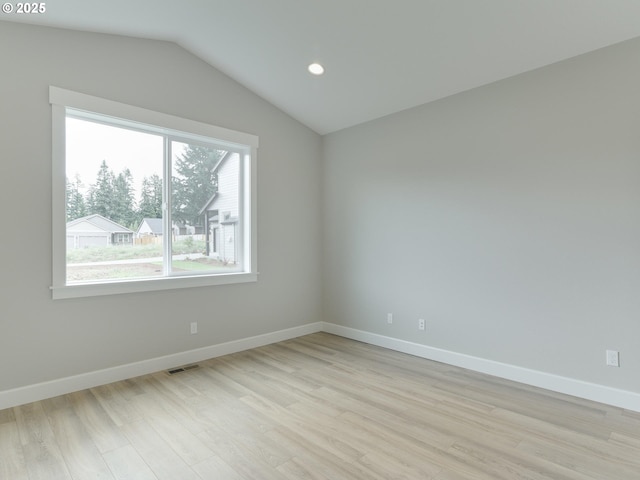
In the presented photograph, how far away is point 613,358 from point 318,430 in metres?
2.26

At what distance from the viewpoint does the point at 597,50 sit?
268cm

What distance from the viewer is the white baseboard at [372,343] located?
263 centimetres

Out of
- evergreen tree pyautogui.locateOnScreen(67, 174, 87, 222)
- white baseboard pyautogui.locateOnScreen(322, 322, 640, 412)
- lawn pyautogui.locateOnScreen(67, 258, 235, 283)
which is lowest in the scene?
white baseboard pyautogui.locateOnScreen(322, 322, 640, 412)

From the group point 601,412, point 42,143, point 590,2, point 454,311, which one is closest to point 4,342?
point 42,143

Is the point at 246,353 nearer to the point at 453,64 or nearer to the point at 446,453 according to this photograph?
the point at 446,453

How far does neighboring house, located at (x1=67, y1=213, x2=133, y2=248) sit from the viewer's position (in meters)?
3.00

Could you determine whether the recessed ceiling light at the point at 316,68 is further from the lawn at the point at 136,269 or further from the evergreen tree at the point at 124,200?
the lawn at the point at 136,269

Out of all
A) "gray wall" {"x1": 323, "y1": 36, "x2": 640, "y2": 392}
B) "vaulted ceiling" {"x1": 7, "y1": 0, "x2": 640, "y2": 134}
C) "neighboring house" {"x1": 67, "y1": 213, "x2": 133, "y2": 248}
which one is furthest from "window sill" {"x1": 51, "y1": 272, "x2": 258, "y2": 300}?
"vaulted ceiling" {"x1": 7, "y1": 0, "x2": 640, "y2": 134}

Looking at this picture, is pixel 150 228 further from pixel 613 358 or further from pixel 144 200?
pixel 613 358

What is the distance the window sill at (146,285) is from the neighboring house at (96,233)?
0.38 meters

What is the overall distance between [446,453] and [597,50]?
3.09m

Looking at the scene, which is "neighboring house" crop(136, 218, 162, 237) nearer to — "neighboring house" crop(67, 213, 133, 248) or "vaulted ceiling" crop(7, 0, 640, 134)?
"neighboring house" crop(67, 213, 133, 248)

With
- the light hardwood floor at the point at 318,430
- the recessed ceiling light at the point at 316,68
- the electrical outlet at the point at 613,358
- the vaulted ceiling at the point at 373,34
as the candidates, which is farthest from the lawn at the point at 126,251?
the electrical outlet at the point at 613,358

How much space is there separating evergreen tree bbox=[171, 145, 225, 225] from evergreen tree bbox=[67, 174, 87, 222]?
79 cm
